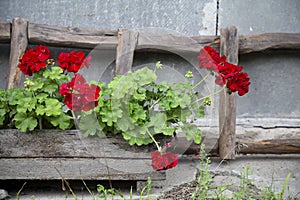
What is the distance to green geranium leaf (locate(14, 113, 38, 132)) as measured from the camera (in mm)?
2258

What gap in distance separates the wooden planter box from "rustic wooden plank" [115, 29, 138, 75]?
79 centimetres

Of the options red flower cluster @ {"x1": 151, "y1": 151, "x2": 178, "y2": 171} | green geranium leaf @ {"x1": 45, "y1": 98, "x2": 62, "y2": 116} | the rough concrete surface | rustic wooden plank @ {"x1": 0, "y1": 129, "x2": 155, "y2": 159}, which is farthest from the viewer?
the rough concrete surface

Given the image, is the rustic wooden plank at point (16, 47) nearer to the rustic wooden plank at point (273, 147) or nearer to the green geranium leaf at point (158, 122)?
the green geranium leaf at point (158, 122)

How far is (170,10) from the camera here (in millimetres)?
3189

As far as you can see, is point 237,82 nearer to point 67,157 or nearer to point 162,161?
point 162,161

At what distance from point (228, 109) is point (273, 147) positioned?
435 millimetres

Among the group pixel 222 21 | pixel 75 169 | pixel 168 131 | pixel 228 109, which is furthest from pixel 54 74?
pixel 222 21

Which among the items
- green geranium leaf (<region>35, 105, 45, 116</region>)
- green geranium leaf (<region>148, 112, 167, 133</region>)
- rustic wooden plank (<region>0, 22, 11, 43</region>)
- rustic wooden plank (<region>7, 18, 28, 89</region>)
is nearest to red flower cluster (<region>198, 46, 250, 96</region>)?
green geranium leaf (<region>148, 112, 167, 133</region>)

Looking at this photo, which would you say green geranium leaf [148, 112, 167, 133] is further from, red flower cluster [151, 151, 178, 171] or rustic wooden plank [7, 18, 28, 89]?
rustic wooden plank [7, 18, 28, 89]

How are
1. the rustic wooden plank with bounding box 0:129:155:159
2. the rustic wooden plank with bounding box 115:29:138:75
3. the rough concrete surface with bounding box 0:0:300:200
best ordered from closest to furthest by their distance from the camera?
the rustic wooden plank with bounding box 0:129:155:159, the rustic wooden plank with bounding box 115:29:138:75, the rough concrete surface with bounding box 0:0:300:200

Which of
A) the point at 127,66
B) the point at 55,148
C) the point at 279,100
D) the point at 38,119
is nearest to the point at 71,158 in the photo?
the point at 55,148

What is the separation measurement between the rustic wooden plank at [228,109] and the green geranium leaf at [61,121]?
120 cm

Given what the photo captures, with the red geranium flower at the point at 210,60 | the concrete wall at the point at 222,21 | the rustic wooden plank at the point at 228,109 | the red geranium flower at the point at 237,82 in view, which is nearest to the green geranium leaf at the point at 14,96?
the concrete wall at the point at 222,21

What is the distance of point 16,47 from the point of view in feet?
9.54
